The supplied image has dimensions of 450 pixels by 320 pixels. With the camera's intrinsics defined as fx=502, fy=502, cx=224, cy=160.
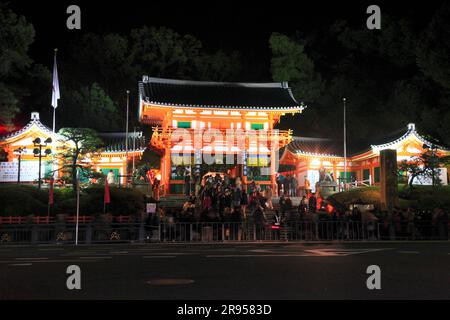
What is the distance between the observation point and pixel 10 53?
35.7 metres

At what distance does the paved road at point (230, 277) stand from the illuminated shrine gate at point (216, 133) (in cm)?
2326

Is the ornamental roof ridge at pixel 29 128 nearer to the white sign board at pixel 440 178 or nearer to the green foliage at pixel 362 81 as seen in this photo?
the green foliage at pixel 362 81

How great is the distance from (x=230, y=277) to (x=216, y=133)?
2816 centimetres

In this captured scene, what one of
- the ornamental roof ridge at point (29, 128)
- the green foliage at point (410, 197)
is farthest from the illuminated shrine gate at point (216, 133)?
the green foliage at point (410, 197)

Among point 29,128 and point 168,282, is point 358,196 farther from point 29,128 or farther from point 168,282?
point 29,128

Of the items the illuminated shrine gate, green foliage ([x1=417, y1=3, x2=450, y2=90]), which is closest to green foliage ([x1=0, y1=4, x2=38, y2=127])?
the illuminated shrine gate

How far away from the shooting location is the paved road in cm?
721

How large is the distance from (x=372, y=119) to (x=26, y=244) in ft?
133

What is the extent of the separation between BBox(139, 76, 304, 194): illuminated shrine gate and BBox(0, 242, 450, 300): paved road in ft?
76.3

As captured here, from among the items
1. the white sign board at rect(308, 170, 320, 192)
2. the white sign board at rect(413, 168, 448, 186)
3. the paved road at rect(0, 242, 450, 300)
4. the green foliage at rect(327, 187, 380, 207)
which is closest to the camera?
the paved road at rect(0, 242, 450, 300)

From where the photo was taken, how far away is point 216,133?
36625mm

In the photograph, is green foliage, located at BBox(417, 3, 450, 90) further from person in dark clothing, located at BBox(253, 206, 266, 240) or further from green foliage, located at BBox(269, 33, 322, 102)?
green foliage, located at BBox(269, 33, 322, 102)

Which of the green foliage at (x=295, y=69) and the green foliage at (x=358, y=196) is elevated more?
the green foliage at (x=295, y=69)

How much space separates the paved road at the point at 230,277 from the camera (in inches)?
284
